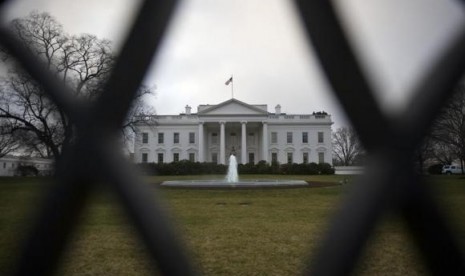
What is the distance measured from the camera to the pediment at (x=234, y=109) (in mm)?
85431

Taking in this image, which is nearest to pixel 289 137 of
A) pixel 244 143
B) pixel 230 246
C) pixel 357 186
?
pixel 244 143

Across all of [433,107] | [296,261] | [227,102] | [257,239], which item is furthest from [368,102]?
[227,102]

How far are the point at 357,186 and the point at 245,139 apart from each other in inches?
3418

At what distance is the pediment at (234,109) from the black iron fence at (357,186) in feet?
277

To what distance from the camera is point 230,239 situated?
9.03m

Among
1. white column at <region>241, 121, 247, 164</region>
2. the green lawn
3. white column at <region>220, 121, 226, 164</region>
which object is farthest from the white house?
the green lawn

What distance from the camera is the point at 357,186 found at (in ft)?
2.75

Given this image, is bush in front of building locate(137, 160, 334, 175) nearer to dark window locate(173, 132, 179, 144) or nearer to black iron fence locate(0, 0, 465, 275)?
dark window locate(173, 132, 179, 144)

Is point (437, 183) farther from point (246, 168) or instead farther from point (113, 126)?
point (246, 168)

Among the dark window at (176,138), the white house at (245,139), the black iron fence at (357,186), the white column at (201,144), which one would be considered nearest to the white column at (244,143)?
the white house at (245,139)

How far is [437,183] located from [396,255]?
6.94 meters

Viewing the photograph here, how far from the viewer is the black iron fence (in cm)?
83

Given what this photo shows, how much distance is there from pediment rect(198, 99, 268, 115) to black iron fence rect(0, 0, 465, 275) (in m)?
84.4

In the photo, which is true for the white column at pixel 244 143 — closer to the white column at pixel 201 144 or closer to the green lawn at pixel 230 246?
the white column at pixel 201 144
